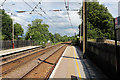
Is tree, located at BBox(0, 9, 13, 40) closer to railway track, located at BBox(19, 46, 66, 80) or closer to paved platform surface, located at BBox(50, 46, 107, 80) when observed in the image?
railway track, located at BBox(19, 46, 66, 80)

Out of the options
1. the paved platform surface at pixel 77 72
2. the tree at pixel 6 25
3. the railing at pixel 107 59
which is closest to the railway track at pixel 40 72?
the paved platform surface at pixel 77 72

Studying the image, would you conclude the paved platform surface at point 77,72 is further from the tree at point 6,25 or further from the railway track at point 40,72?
the tree at point 6,25

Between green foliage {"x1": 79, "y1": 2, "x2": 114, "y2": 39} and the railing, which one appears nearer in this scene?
the railing

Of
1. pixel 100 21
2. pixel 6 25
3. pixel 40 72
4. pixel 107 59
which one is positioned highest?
pixel 100 21

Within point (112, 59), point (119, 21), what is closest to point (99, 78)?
point (112, 59)

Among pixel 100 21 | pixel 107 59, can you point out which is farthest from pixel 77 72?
pixel 100 21

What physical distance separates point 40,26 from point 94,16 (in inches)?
1572

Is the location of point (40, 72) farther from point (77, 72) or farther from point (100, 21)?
point (100, 21)

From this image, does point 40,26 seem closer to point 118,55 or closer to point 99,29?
point 99,29

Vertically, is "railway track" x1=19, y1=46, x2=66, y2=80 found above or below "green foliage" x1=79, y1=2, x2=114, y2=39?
below

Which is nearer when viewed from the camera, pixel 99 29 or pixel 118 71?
pixel 118 71

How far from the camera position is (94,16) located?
47219 mm

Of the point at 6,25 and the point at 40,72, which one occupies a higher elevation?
the point at 6,25

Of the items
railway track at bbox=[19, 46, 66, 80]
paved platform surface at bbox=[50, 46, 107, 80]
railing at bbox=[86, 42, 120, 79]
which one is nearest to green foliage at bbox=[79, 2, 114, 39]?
paved platform surface at bbox=[50, 46, 107, 80]
